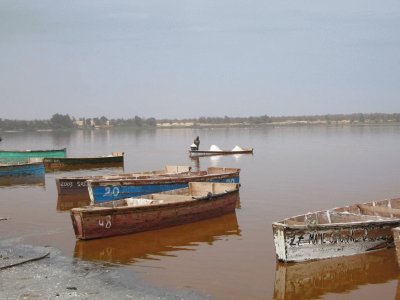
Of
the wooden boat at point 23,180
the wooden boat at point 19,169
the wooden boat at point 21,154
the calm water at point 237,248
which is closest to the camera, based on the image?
the calm water at point 237,248

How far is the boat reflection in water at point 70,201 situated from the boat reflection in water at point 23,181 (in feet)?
18.6

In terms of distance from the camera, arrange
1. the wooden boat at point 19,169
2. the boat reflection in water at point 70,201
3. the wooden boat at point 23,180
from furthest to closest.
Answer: the wooden boat at point 19,169 → the wooden boat at point 23,180 → the boat reflection in water at point 70,201

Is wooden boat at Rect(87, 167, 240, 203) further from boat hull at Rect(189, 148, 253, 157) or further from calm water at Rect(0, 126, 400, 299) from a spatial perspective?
boat hull at Rect(189, 148, 253, 157)

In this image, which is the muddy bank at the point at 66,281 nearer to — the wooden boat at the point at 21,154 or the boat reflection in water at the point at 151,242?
the boat reflection in water at the point at 151,242

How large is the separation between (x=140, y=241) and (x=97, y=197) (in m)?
4.92

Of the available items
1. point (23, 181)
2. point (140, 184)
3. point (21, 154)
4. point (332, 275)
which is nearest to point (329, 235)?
point (332, 275)

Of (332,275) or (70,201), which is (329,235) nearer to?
(332,275)

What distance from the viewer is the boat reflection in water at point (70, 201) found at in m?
21.2

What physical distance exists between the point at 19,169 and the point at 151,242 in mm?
19043

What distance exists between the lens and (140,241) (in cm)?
1480

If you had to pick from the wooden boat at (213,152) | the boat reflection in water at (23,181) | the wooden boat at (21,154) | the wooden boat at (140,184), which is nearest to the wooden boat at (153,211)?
the wooden boat at (140,184)

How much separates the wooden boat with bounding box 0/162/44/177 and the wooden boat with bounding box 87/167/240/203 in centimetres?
1225

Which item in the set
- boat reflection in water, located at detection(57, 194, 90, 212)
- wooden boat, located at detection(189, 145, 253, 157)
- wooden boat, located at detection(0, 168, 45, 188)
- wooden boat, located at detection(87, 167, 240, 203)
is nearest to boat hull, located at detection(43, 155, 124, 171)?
wooden boat, located at detection(0, 168, 45, 188)

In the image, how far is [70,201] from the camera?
73.9 feet
